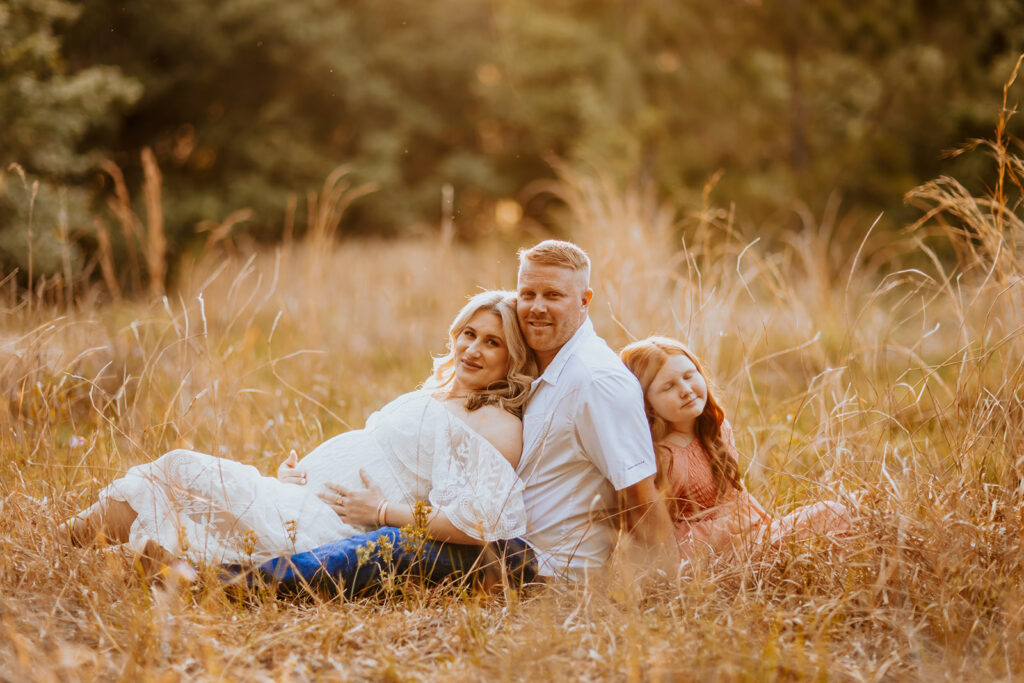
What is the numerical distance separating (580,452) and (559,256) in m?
0.71

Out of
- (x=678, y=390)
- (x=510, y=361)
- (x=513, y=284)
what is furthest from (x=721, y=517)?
(x=513, y=284)

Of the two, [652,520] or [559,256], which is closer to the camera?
[652,520]

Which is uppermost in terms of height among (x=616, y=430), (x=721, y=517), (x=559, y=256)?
(x=559, y=256)

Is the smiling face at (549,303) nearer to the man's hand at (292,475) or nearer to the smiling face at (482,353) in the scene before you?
the smiling face at (482,353)

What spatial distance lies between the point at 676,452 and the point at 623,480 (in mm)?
361

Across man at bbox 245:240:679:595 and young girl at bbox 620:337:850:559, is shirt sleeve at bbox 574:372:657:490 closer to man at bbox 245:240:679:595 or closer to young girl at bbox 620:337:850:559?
man at bbox 245:240:679:595

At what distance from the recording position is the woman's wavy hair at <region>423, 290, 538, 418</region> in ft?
9.76

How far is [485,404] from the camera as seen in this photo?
2967mm

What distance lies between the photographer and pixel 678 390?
114 inches

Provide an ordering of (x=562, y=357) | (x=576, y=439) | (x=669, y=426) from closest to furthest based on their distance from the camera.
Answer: (x=576, y=439) < (x=562, y=357) < (x=669, y=426)

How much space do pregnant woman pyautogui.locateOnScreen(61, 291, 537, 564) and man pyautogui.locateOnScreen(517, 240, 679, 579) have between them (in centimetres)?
11

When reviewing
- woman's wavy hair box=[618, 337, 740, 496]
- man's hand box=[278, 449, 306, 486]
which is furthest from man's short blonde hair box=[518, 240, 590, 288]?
man's hand box=[278, 449, 306, 486]

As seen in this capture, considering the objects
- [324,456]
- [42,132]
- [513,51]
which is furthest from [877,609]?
→ [513,51]

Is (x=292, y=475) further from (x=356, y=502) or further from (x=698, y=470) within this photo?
(x=698, y=470)
